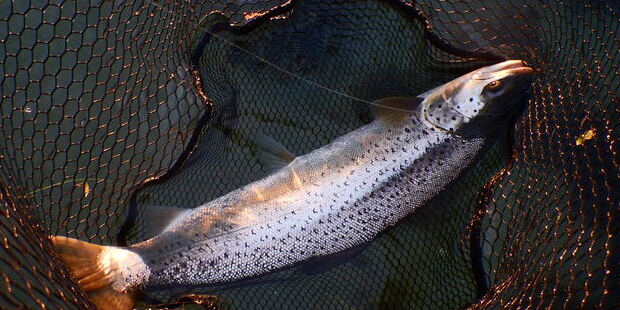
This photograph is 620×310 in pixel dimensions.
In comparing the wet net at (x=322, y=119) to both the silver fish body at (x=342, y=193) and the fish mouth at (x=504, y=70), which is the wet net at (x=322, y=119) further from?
the fish mouth at (x=504, y=70)

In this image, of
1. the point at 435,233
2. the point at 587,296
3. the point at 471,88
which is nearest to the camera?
the point at 587,296

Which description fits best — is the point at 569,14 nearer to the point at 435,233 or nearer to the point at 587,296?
the point at 435,233

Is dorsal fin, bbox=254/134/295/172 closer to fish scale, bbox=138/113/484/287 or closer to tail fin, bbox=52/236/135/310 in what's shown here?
fish scale, bbox=138/113/484/287

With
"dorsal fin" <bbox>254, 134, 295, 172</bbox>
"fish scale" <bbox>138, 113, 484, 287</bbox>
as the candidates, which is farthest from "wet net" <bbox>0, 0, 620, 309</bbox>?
"dorsal fin" <bbox>254, 134, 295, 172</bbox>

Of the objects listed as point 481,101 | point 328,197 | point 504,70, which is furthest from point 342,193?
point 504,70

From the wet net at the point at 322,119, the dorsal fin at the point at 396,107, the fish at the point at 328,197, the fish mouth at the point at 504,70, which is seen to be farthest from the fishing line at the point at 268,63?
the fish mouth at the point at 504,70

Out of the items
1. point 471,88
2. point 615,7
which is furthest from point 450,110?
point 615,7
